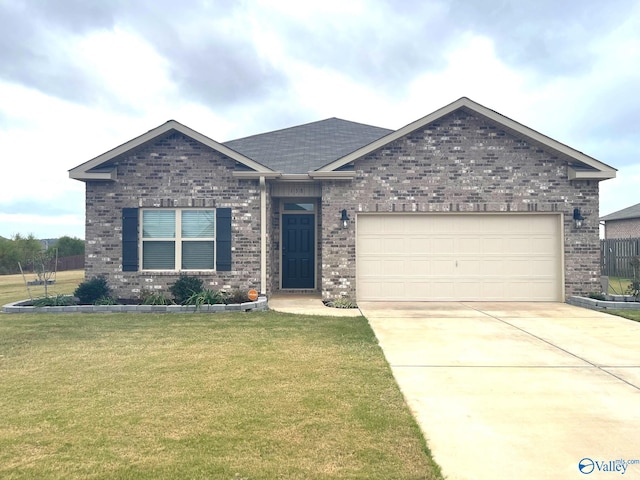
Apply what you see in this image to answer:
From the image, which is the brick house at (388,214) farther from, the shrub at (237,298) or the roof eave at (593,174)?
the shrub at (237,298)

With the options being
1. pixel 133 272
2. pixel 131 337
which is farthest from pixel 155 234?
pixel 131 337

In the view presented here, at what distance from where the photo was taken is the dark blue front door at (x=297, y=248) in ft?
39.6

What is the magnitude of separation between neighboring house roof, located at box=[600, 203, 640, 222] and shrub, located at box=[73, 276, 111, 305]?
25544 millimetres

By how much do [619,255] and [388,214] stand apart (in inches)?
513

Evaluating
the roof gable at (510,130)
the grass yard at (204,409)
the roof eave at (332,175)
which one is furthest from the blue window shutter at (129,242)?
the roof gable at (510,130)

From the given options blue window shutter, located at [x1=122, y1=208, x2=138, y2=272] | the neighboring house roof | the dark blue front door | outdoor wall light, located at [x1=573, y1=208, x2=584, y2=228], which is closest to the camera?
blue window shutter, located at [x1=122, y1=208, x2=138, y2=272]

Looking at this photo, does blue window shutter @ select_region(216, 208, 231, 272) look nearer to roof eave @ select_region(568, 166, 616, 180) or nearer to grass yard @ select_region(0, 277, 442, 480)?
grass yard @ select_region(0, 277, 442, 480)

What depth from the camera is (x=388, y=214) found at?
10781mm

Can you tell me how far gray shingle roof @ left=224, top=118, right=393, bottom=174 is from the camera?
1165 cm

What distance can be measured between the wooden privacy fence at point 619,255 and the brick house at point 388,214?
8.46 metres

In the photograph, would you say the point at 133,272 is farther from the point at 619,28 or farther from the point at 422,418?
the point at 619,28

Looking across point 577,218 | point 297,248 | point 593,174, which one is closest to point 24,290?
point 297,248

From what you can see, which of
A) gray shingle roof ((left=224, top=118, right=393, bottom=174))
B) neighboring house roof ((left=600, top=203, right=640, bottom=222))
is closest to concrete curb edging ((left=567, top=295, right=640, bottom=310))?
gray shingle roof ((left=224, top=118, right=393, bottom=174))

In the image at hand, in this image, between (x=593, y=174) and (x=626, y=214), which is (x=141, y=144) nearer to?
(x=593, y=174)
